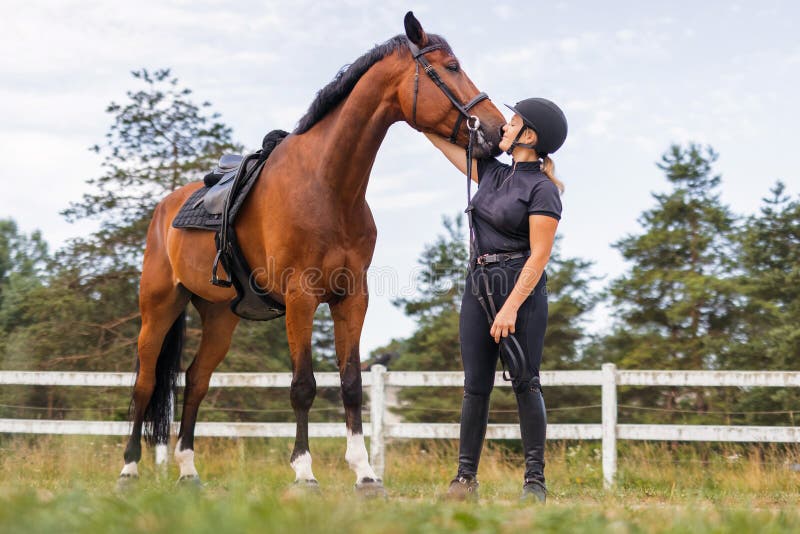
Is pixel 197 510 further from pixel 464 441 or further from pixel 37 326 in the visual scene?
pixel 37 326

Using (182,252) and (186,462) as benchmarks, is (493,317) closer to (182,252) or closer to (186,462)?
(182,252)

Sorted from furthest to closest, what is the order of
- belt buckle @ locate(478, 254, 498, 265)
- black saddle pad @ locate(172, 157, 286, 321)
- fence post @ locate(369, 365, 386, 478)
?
fence post @ locate(369, 365, 386, 478) < black saddle pad @ locate(172, 157, 286, 321) < belt buckle @ locate(478, 254, 498, 265)

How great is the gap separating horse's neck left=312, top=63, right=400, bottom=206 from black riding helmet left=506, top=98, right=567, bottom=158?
0.89 metres

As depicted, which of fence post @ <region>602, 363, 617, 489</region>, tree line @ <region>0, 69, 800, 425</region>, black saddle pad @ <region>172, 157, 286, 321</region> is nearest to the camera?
black saddle pad @ <region>172, 157, 286, 321</region>

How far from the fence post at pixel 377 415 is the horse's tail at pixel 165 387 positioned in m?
2.70

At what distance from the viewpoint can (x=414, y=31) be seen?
15.4 ft

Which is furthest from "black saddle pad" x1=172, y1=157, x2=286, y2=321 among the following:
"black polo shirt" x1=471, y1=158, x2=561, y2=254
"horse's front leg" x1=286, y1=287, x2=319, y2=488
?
"black polo shirt" x1=471, y1=158, x2=561, y2=254

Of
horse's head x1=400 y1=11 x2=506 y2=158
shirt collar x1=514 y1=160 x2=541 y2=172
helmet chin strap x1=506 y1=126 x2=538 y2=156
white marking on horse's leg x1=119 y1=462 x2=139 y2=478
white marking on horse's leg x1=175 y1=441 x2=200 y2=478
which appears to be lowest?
white marking on horse's leg x1=119 y1=462 x2=139 y2=478

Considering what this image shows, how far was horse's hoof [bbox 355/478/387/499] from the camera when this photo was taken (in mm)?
4559

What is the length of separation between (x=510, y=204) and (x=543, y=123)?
48cm

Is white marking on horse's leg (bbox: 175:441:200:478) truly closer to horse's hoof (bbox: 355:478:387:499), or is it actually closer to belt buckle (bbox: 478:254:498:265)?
horse's hoof (bbox: 355:478:387:499)

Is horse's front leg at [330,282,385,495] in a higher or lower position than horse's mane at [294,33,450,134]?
lower

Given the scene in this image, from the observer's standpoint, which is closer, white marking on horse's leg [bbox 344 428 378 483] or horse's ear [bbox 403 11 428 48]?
horse's ear [bbox 403 11 428 48]

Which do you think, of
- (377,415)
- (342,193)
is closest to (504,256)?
(342,193)
